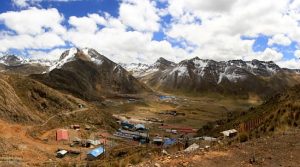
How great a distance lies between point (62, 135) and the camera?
241ft

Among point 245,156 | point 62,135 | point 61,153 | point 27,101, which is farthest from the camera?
point 27,101

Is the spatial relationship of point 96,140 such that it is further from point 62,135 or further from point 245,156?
point 245,156

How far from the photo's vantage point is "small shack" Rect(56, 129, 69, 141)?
238ft

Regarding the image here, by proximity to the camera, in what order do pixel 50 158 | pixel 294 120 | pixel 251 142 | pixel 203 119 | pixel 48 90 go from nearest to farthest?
pixel 251 142 → pixel 294 120 → pixel 50 158 → pixel 48 90 → pixel 203 119

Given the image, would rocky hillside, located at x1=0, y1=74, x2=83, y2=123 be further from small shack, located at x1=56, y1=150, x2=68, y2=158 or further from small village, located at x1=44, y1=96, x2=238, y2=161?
small shack, located at x1=56, y1=150, x2=68, y2=158

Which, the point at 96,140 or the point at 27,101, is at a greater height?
the point at 27,101

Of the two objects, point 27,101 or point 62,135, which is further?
point 27,101

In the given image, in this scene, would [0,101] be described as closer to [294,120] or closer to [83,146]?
[83,146]

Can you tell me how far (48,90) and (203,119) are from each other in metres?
66.0

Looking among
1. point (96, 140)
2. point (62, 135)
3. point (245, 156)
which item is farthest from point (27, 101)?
point (245, 156)

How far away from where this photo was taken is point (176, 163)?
1385 centimetres

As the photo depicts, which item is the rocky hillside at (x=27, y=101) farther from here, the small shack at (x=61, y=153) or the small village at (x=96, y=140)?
the small shack at (x=61, y=153)

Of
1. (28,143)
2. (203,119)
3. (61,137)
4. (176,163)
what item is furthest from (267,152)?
(203,119)

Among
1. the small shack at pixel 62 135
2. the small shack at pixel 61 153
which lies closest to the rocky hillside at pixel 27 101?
the small shack at pixel 62 135
